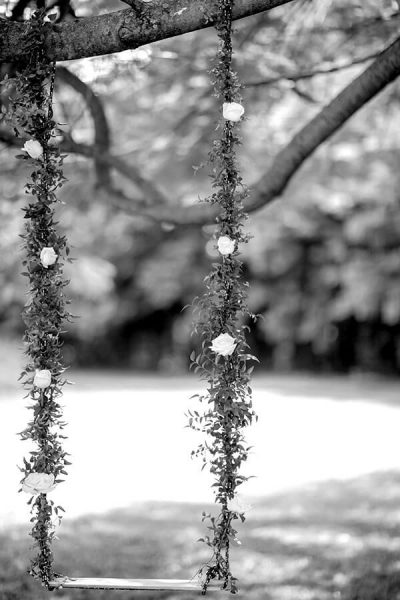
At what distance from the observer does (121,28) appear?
10.7 feet

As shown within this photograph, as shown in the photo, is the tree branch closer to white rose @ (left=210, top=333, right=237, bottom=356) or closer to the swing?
the swing

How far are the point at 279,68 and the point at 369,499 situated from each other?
14.2ft

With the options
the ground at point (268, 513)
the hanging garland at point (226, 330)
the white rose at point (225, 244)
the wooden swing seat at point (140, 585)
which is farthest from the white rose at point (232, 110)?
the ground at point (268, 513)

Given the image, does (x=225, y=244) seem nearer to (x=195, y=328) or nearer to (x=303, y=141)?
(x=195, y=328)

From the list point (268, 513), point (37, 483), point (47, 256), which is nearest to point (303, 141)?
point (47, 256)

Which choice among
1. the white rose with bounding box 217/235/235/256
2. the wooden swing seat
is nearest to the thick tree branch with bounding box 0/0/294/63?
the white rose with bounding box 217/235/235/256

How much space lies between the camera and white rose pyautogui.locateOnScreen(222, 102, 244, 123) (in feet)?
10.6

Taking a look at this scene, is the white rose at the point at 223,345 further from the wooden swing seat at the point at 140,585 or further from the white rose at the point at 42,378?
the wooden swing seat at the point at 140,585

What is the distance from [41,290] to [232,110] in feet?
3.78

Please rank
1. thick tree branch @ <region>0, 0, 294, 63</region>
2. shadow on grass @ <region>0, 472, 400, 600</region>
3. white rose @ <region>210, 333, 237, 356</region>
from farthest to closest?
1. shadow on grass @ <region>0, 472, 400, 600</region>
2. thick tree branch @ <region>0, 0, 294, 63</region>
3. white rose @ <region>210, 333, 237, 356</region>

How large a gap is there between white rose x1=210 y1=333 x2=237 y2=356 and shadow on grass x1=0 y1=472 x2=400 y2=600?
6.68ft

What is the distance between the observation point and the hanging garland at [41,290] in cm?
326

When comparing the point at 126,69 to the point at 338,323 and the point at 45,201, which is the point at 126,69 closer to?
the point at 45,201

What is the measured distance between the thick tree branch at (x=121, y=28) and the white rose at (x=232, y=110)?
385 mm
